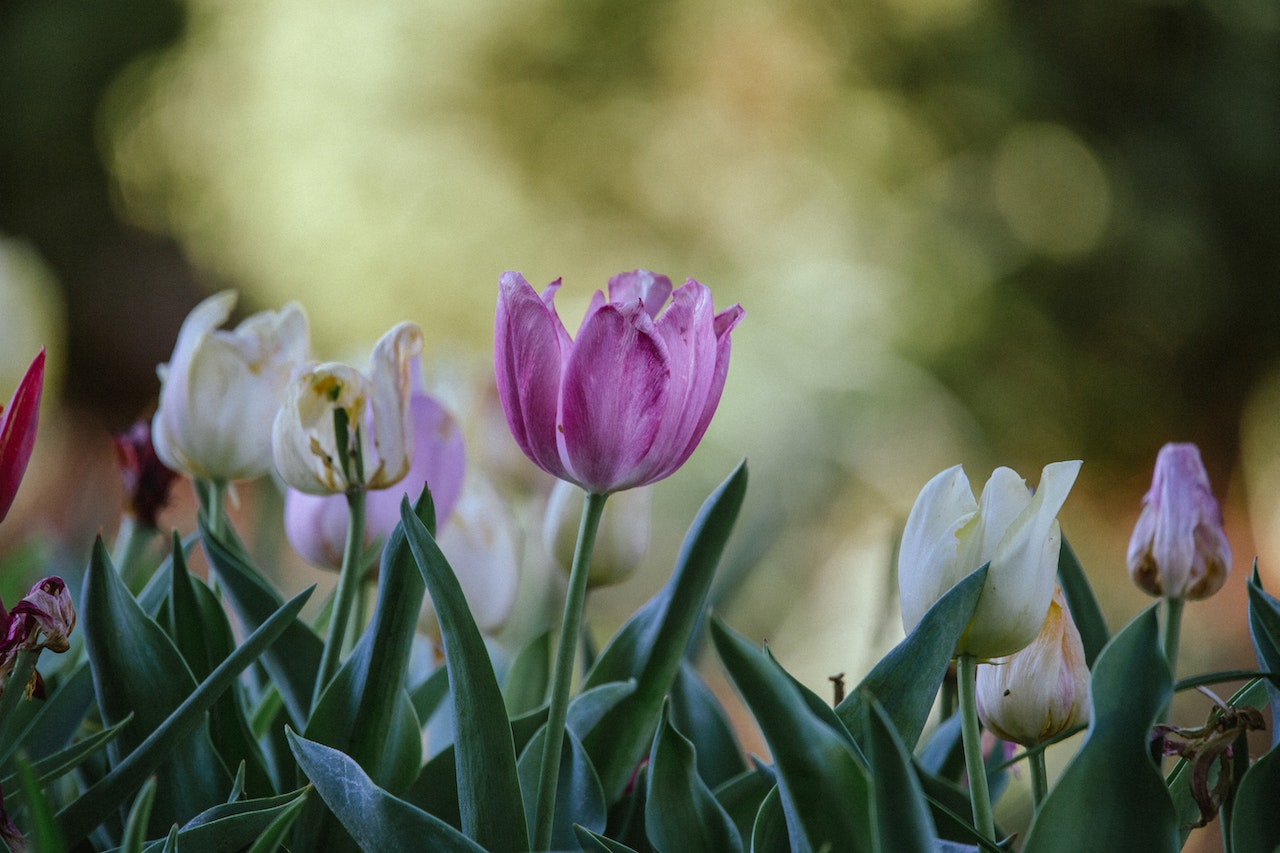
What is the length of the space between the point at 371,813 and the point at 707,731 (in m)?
0.15

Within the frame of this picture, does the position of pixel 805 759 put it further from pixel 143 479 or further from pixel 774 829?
pixel 143 479

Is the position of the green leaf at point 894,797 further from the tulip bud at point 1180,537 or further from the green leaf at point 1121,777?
the tulip bud at point 1180,537

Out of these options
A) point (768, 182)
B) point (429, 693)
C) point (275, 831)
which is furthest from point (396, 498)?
point (768, 182)

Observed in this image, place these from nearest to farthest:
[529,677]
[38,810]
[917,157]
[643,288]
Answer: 1. [38,810]
2. [643,288]
3. [529,677]
4. [917,157]

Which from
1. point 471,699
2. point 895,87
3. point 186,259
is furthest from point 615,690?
point 186,259

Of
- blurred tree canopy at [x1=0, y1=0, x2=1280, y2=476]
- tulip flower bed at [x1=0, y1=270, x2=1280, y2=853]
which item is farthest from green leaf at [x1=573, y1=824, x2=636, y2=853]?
blurred tree canopy at [x1=0, y1=0, x2=1280, y2=476]

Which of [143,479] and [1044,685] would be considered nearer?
[1044,685]

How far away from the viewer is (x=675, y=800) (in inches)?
9.4

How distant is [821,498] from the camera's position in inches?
57.4

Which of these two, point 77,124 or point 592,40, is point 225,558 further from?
point 77,124

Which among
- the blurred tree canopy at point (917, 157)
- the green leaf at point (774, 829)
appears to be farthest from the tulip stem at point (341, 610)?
the blurred tree canopy at point (917, 157)

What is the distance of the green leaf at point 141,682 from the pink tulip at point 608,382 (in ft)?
0.33

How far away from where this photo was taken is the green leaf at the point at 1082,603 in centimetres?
30

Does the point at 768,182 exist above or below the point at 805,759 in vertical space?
above
